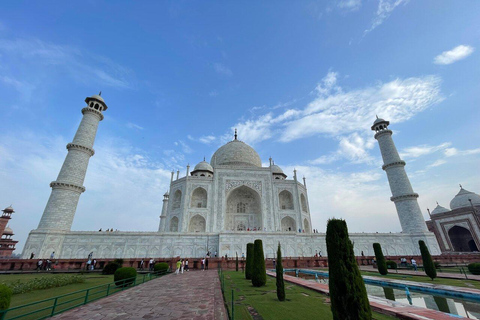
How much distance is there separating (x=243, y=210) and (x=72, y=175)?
18.1 metres

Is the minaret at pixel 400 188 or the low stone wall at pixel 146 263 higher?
the minaret at pixel 400 188

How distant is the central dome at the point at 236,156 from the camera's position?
3294 centimetres

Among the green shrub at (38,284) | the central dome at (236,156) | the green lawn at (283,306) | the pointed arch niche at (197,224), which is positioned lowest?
the green lawn at (283,306)

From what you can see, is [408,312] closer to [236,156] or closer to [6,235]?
[236,156]

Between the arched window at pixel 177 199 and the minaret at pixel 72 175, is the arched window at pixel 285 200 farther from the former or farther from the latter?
the minaret at pixel 72 175

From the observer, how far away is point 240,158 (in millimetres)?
33250

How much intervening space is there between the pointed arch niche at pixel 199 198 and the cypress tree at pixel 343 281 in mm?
23894

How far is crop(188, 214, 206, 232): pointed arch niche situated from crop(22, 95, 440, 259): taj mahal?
108mm

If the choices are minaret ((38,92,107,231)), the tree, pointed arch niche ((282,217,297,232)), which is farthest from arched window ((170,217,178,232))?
the tree

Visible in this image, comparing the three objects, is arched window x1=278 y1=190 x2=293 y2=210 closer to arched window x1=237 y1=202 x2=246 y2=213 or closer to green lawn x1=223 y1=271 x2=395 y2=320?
arched window x1=237 y1=202 x2=246 y2=213

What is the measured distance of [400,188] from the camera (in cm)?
2561

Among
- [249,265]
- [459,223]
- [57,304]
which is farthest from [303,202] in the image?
[57,304]

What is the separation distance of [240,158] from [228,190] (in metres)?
7.55

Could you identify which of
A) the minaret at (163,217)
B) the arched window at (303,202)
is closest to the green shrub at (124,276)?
the arched window at (303,202)
